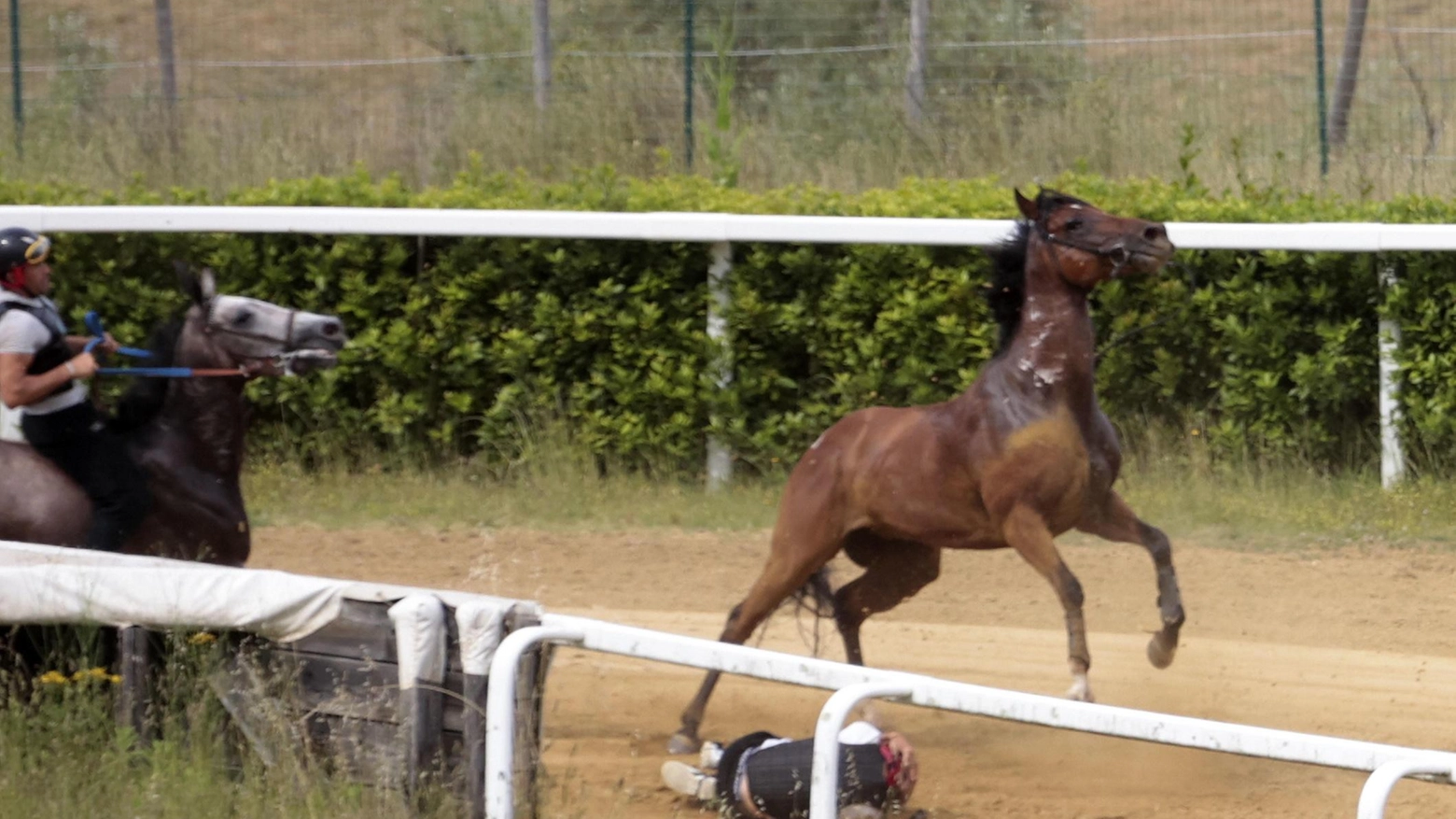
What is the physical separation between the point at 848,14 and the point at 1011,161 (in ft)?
5.69

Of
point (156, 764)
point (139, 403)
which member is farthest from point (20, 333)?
point (156, 764)

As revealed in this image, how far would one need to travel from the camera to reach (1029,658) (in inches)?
303

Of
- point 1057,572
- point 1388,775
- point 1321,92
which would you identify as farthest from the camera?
point 1321,92

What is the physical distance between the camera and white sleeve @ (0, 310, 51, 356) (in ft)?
21.6

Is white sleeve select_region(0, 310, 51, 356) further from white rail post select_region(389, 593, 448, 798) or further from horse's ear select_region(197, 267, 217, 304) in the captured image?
white rail post select_region(389, 593, 448, 798)

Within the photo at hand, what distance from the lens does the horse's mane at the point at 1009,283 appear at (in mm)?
7020

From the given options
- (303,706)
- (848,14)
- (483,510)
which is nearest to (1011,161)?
(848,14)

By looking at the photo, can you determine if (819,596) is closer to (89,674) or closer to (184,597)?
(184,597)

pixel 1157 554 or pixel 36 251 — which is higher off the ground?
pixel 36 251

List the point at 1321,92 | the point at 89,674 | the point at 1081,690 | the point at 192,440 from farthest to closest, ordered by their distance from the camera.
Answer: the point at 1321,92, the point at 192,440, the point at 1081,690, the point at 89,674

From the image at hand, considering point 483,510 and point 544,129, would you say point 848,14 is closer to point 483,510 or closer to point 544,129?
point 544,129

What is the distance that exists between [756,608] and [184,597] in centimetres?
261

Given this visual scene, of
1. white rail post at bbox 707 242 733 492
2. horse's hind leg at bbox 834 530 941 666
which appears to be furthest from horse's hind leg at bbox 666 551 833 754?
white rail post at bbox 707 242 733 492

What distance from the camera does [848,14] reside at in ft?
46.4
